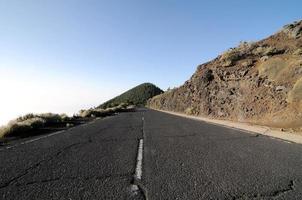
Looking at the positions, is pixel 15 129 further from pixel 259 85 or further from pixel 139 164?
pixel 259 85

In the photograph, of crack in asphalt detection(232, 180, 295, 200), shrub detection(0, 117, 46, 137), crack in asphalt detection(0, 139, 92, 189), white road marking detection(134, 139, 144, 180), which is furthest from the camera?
shrub detection(0, 117, 46, 137)

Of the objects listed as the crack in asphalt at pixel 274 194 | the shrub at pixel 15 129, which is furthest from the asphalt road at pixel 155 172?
the shrub at pixel 15 129

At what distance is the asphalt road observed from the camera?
4.99m

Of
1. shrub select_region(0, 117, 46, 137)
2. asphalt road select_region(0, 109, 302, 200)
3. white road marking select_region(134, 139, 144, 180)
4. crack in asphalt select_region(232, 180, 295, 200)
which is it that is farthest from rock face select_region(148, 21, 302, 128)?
shrub select_region(0, 117, 46, 137)

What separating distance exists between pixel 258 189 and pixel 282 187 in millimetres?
474

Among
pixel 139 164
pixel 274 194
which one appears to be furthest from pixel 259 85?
pixel 274 194

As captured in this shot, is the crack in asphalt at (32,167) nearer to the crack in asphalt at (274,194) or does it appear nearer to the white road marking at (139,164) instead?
the white road marking at (139,164)

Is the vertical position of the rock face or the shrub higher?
the rock face

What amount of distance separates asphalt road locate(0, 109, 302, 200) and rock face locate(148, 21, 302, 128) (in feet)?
32.3

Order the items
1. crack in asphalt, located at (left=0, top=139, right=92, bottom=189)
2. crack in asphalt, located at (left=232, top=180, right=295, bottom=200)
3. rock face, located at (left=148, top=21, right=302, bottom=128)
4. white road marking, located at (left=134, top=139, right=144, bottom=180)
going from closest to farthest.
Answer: crack in asphalt, located at (left=232, top=180, right=295, bottom=200)
crack in asphalt, located at (left=0, top=139, right=92, bottom=189)
white road marking, located at (left=134, top=139, right=144, bottom=180)
rock face, located at (left=148, top=21, right=302, bottom=128)

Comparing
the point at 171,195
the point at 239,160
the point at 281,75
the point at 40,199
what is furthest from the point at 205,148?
the point at 281,75

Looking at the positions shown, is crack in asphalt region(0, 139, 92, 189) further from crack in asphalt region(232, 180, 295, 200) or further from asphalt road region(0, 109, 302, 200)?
crack in asphalt region(232, 180, 295, 200)

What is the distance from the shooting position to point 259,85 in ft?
81.7

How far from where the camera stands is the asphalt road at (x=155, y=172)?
196 inches
